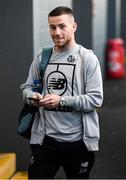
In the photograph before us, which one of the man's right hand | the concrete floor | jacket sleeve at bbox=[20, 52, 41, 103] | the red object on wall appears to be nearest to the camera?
the man's right hand

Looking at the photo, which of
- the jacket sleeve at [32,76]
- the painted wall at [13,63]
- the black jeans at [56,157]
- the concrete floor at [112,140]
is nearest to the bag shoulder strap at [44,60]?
the jacket sleeve at [32,76]

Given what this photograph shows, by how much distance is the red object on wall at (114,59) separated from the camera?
14758 millimetres

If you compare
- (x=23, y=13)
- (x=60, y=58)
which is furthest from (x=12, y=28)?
(x=60, y=58)

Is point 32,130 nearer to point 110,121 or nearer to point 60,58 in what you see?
point 60,58

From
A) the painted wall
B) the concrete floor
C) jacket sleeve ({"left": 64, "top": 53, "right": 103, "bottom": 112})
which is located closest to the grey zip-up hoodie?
jacket sleeve ({"left": 64, "top": 53, "right": 103, "bottom": 112})

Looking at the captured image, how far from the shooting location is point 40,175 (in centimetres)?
414

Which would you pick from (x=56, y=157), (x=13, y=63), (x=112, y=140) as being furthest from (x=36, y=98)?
(x=112, y=140)

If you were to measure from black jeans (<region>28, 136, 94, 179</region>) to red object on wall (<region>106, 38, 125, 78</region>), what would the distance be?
35.1 ft

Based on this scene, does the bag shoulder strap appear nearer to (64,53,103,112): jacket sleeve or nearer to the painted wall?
(64,53,103,112): jacket sleeve

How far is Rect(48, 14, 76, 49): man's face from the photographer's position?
161 inches

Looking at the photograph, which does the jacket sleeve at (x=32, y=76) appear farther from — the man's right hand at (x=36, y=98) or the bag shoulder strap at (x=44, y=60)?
the man's right hand at (x=36, y=98)

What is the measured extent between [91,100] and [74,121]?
19 cm

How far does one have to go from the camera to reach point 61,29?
13.4 ft

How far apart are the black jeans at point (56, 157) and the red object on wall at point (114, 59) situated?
1068 centimetres
